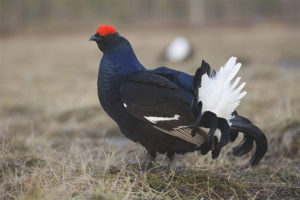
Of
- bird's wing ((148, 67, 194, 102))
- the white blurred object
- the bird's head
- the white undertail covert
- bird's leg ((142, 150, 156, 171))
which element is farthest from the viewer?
the white blurred object

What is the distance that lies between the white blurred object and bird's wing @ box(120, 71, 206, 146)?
871 centimetres

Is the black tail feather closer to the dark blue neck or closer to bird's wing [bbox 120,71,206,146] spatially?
bird's wing [bbox 120,71,206,146]

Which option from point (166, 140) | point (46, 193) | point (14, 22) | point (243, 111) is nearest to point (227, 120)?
point (166, 140)

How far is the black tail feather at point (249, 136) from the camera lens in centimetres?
237

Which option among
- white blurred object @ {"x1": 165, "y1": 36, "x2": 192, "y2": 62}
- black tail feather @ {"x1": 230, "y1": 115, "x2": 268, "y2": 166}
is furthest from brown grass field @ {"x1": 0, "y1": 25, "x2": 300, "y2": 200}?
white blurred object @ {"x1": 165, "y1": 36, "x2": 192, "y2": 62}

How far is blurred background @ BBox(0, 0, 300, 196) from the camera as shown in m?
3.41

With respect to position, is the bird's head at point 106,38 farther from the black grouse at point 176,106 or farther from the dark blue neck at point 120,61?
the black grouse at point 176,106

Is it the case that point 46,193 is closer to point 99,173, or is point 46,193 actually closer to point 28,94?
point 99,173

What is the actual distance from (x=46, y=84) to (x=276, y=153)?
5.25 meters

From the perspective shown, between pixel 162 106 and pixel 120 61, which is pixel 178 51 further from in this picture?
pixel 162 106

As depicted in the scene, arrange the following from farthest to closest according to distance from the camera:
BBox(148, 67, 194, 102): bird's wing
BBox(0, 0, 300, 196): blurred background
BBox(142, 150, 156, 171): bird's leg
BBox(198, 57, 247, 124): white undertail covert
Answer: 1. BBox(0, 0, 300, 196): blurred background
2. BBox(142, 150, 156, 171): bird's leg
3. BBox(148, 67, 194, 102): bird's wing
4. BBox(198, 57, 247, 124): white undertail covert

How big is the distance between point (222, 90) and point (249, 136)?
0.50 metres

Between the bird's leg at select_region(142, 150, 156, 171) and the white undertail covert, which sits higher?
the white undertail covert

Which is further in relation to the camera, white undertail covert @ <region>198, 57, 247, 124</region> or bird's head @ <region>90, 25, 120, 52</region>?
bird's head @ <region>90, 25, 120, 52</region>
